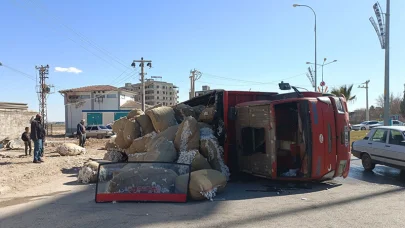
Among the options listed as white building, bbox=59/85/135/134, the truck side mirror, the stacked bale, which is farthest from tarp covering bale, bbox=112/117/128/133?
white building, bbox=59/85/135/134

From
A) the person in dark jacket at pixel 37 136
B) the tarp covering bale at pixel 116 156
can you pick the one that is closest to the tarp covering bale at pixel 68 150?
the person in dark jacket at pixel 37 136

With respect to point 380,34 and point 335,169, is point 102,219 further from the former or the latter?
point 380,34

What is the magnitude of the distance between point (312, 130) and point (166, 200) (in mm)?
3424

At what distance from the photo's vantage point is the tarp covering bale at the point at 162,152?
8.57 metres

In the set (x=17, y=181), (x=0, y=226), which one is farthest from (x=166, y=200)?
(x=17, y=181)

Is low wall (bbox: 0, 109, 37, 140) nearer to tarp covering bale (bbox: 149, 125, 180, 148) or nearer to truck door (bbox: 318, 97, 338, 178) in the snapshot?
tarp covering bale (bbox: 149, 125, 180, 148)

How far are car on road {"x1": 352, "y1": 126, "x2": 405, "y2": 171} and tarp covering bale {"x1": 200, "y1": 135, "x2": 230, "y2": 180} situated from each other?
16.3 feet

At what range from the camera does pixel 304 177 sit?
7742mm

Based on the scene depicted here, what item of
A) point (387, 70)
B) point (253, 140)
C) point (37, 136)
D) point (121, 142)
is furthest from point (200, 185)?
point (387, 70)

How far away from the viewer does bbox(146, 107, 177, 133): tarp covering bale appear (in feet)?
33.6

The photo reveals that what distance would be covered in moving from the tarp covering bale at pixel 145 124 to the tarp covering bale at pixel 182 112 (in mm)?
857

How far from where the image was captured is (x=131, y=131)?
10742 millimetres

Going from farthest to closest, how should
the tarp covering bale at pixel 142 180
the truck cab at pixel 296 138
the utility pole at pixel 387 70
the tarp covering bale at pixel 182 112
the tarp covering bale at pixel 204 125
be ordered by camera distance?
the utility pole at pixel 387 70
the tarp covering bale at pixel 182 112
the tarp covering bale at pixel 204 125
the truck cab at pixel 296 138
the tarp covering bale at pixel 142 180

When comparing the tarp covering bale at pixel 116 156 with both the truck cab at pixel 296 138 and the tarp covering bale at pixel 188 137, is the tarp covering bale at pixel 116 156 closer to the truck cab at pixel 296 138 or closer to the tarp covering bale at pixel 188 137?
the tarp covering bale at pixel 188 137
